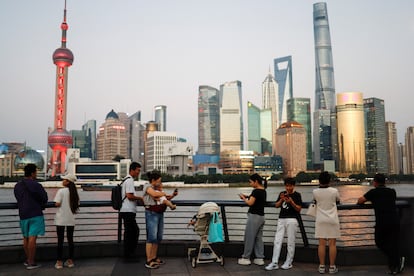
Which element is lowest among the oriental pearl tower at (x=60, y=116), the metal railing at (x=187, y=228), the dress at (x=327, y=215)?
the metal railing at (x=187, y=228)

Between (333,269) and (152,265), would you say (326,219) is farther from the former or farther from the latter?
(152,265)

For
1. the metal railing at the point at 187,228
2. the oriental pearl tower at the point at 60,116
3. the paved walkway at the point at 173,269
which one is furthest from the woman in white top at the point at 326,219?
the oriental pearl tower at the point at 60,116

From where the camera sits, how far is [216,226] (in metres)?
8.27

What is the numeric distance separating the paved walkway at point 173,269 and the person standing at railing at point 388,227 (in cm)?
30

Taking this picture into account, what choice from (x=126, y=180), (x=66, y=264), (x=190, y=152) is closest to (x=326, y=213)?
(x=126, y=180)

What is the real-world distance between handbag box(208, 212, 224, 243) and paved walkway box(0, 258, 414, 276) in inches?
23.9

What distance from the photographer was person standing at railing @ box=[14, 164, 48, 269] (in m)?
8.16

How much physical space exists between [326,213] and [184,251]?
134 inches

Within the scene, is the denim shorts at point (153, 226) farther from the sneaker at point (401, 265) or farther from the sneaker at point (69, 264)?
the sneaker at point (401, 265)

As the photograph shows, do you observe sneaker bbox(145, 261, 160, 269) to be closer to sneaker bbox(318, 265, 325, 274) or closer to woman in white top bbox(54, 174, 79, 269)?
woman in white top bbox(54, 174, 79, 269)

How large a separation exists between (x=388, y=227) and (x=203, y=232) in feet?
12.0

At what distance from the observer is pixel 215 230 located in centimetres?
822

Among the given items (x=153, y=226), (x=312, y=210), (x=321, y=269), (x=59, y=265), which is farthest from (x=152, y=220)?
(x=321, y=269)

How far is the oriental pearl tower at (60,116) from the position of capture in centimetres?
15600
